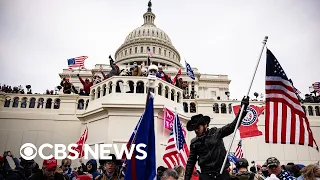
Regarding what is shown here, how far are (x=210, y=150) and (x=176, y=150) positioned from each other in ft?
18.1

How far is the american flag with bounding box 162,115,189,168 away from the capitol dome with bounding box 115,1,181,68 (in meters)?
57.0

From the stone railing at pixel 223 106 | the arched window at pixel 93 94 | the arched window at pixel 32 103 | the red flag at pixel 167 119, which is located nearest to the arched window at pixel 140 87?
the red flag at pixel 167 119

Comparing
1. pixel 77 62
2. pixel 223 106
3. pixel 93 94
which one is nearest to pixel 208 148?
pixel 93 94

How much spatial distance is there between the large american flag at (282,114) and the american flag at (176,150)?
201 inches

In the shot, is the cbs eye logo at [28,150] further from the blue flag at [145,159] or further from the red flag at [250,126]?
the blue flag at [145,159]

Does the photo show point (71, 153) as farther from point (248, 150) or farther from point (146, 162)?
point (146, 162)

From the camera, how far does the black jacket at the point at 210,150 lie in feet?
14.4

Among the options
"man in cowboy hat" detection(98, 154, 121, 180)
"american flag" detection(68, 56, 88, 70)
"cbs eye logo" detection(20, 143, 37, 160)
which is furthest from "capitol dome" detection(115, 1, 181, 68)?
"man in cowboy hat" detection(98, 154, 121, 180)

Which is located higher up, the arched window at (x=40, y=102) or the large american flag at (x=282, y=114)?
the arched window at (x=40, y=102)

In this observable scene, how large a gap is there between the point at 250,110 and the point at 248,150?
3.22 m

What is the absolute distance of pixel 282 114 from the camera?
5.17 metres

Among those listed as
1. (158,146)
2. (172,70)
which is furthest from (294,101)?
(172,70)

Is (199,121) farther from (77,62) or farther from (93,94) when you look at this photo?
(77,62)

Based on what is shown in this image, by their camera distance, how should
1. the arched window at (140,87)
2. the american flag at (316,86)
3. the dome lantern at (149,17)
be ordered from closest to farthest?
the arched window at (140,87) < the american flag at (316,86) < the dome lantern at (149,17)
